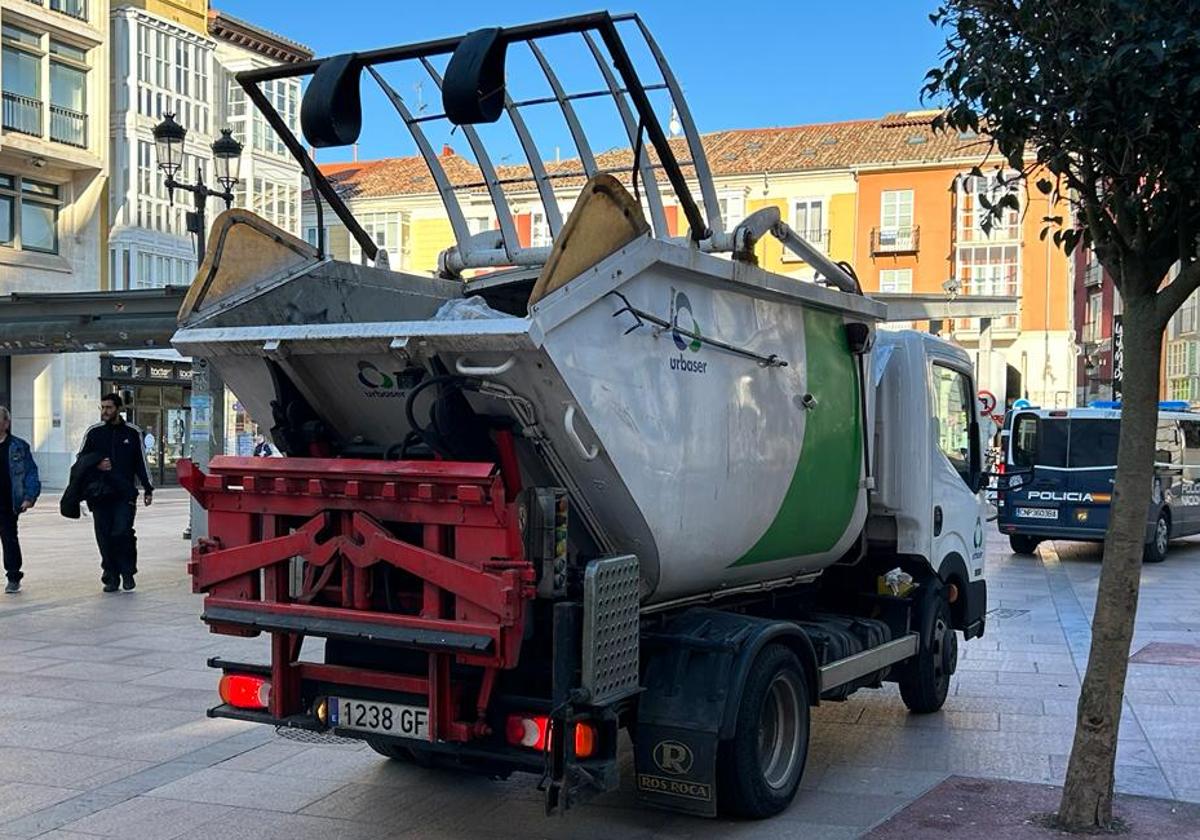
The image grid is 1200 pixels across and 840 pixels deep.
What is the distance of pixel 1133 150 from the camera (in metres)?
5.29

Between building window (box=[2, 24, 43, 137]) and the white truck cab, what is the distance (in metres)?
29.4

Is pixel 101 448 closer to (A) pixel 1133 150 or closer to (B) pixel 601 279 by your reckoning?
(B) pixel 601 279

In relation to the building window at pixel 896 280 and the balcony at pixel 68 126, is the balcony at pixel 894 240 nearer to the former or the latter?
the building window at pixel 896 280

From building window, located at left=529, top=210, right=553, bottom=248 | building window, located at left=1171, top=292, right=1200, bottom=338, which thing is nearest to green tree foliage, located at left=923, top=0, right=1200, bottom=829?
building window, located at left=529, top=210, right=553, bottom=248

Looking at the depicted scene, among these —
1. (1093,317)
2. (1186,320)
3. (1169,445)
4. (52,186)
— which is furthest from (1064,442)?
(1093,317)

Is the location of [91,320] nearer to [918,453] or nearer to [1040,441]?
[918,453]

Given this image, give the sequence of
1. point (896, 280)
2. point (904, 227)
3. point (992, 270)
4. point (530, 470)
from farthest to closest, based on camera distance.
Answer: point (896, 280), point (904, 227), point (992, 270), point (530, 470)

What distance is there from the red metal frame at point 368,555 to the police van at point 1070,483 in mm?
14540

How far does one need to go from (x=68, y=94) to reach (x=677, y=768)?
32918mm

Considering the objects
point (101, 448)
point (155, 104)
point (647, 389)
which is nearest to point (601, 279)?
point (647, 389)

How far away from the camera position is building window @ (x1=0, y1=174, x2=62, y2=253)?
3238 centimetres

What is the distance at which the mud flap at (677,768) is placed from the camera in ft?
17.4

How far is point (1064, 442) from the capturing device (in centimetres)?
1933

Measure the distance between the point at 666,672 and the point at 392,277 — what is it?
85.8 inches
